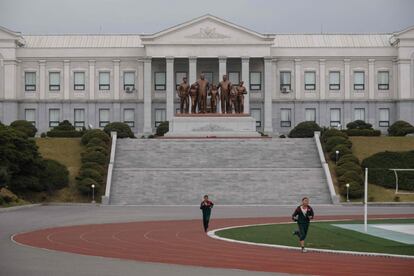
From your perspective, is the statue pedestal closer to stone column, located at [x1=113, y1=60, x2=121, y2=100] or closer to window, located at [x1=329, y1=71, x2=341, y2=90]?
stone column, located at [x1=113, y1=60, x2=121, y2=100]

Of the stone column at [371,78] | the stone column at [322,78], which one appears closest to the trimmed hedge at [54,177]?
the stone column at [322,78]

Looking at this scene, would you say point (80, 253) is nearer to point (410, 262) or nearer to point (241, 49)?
point (410, 262)

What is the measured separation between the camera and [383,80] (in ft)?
326

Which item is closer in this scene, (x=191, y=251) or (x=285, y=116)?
(x=191, y=251)

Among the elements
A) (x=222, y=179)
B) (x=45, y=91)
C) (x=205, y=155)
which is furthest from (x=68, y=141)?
(x=45, y=91)

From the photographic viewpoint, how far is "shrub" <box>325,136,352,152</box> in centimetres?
6712

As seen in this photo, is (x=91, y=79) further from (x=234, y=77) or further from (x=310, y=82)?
(x=310, y=82)

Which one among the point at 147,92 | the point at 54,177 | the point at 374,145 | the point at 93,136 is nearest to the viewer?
the point at 54,177

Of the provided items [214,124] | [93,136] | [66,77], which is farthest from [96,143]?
[66,77]

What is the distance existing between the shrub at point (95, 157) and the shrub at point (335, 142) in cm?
1682

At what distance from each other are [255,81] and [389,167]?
3774cm

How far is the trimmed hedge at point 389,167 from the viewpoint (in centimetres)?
5938

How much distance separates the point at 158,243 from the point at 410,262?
849cm

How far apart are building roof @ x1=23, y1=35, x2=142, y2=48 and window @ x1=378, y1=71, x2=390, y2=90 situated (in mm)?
27685
